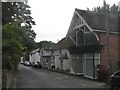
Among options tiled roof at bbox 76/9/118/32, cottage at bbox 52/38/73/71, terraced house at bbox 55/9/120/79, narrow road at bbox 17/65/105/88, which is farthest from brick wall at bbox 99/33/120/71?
cottage at bbox 52/38/73/71

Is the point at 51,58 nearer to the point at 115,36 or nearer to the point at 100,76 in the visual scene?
the point at 115,36

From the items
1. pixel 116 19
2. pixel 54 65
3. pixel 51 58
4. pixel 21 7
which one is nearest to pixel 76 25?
pixel 116 19

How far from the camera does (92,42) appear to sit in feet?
116

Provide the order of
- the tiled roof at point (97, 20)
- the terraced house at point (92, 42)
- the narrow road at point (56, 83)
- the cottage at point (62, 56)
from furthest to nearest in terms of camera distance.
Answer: the cottage at point (62, 56)
the tiled roof at point (97, 20)
the terraced house at point (92, 42)
the narrow road at point (56, 83)

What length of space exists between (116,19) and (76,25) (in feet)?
17.2

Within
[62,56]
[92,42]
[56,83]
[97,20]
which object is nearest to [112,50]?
[92,42]

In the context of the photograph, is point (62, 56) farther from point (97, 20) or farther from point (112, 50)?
point (112, 50)

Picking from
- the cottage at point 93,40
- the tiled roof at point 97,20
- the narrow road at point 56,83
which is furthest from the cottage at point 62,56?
the narrow road at point 56,83

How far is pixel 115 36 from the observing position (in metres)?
35.5

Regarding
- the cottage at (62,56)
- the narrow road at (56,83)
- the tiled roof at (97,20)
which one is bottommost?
the narrow road at (56,83)

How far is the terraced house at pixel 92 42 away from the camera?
33594 millimetres

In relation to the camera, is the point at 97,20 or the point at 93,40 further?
the point at 97,20

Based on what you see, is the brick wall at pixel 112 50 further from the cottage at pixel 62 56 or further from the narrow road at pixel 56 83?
the cottage at pixel 62 56

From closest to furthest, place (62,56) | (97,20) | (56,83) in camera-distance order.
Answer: (56,83) < (97,20) < (62,56)
